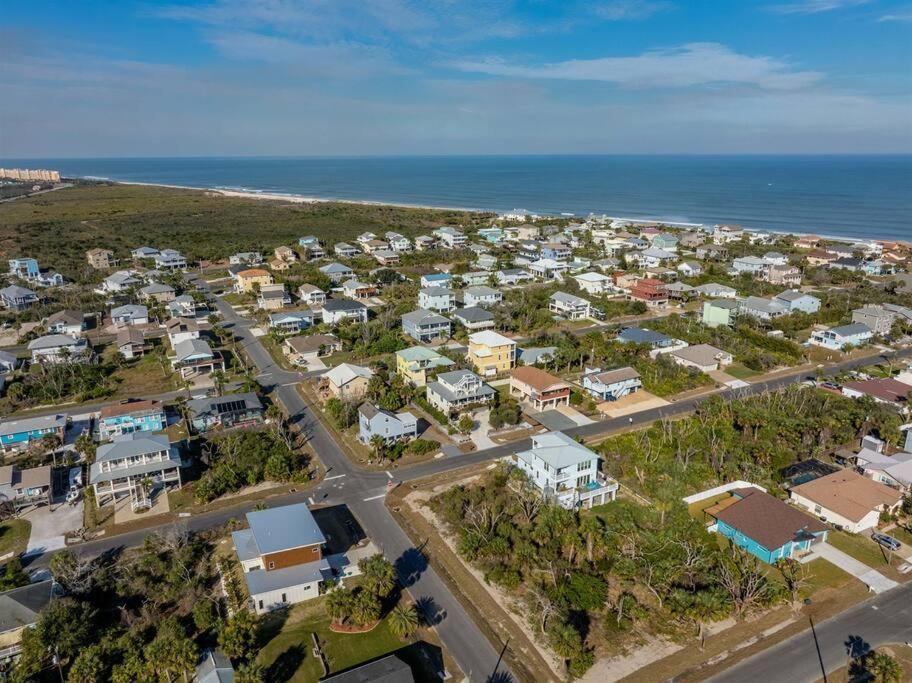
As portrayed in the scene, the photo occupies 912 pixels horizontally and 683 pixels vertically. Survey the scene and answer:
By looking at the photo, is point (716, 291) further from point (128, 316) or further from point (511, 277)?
point (128, 316)

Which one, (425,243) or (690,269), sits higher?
(425,243)

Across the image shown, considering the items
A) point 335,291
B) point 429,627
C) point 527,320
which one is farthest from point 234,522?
point 335,291

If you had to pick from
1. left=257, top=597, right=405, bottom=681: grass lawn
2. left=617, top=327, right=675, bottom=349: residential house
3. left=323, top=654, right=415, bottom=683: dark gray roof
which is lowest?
left=257, top=597, right=405, bottom=681: grass lawn

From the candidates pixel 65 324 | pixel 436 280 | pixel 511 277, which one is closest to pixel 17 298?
pixel 65 324

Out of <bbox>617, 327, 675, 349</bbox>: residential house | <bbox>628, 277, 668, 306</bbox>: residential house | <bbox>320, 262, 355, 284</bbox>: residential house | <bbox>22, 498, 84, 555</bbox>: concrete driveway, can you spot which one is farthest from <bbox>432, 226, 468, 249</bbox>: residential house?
<bbox>22, 498, 84, 555</bbox>: concrete driveway

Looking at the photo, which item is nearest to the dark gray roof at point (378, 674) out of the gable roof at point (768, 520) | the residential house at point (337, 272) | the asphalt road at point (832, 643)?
the asphalt road at point (832, 643)

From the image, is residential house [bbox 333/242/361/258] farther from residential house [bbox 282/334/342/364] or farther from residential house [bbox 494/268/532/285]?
residential house [bbox 282/334/342/364]
